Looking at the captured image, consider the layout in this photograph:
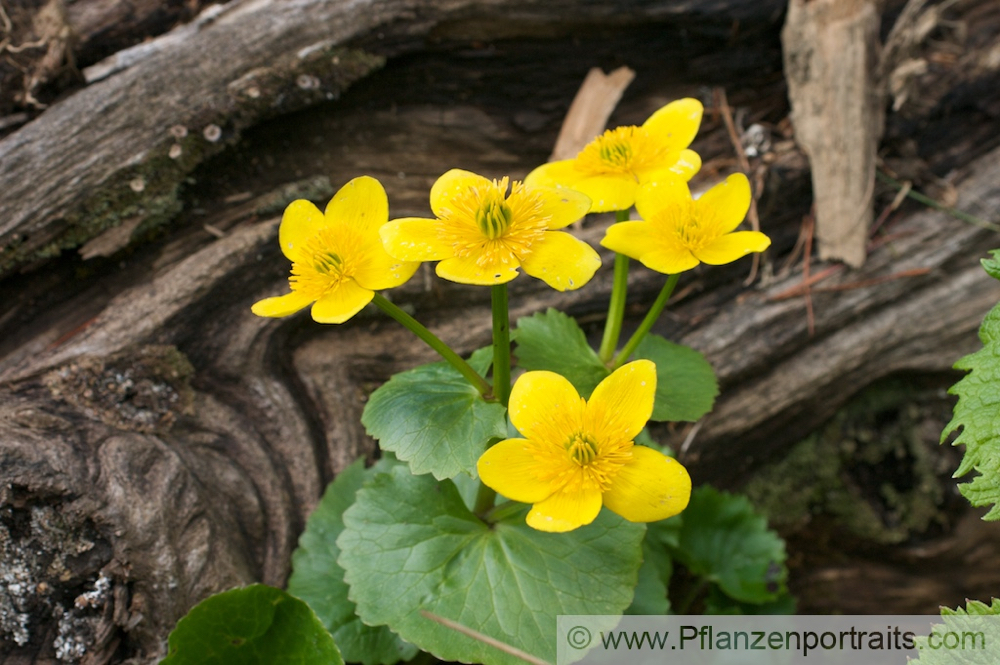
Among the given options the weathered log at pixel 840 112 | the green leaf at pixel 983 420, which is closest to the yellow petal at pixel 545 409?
the green leaf at pixel 983 420

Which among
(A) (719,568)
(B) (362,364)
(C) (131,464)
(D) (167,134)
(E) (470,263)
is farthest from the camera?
→ (A) (719,568)

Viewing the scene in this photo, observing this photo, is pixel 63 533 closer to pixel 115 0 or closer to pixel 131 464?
pixel 131 464

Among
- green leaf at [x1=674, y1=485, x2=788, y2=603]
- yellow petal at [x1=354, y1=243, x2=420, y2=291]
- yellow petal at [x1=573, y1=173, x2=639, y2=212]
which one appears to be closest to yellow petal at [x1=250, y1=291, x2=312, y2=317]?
yellow petal at [x1=354, y1=243, x2=420, y2=291]

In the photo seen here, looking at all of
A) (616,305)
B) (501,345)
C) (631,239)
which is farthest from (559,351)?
(631,239)

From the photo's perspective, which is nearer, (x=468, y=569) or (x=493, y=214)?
(x=493, y=214)

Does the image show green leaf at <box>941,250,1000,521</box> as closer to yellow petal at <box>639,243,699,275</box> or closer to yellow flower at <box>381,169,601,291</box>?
yellow petal at <box>639,243,699,275</box>

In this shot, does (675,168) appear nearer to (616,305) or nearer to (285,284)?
(616,305)

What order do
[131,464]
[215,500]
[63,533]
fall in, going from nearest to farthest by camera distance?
[63,533], [131,464], [215,500]

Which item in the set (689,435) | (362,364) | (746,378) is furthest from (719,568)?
(362,364)
